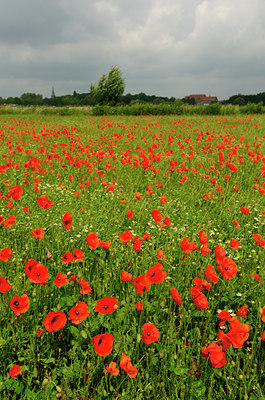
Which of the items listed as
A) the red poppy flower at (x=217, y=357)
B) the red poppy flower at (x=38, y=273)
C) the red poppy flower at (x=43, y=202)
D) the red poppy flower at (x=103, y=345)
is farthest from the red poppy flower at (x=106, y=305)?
the red poppy flower at (x=43, y=202)

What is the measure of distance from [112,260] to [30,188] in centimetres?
→ 269

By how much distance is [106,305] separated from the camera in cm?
144

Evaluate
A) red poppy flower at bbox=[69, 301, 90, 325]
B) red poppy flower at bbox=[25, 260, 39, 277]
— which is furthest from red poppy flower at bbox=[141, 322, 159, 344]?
red poppy flower at bbox=[25, 260, 39, 277]

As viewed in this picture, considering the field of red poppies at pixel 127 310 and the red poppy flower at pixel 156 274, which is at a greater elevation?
the red poppy flower at pixel 156 274

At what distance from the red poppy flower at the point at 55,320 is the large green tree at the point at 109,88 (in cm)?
4743

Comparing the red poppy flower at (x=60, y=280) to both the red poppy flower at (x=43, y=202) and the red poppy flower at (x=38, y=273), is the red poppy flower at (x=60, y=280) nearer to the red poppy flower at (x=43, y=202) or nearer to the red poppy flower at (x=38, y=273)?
the red poppy flower at (x=38, y=273)

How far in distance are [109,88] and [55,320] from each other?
49.0m

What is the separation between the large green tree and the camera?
45812 millimetres

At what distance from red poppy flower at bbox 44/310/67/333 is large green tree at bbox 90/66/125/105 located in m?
47.4

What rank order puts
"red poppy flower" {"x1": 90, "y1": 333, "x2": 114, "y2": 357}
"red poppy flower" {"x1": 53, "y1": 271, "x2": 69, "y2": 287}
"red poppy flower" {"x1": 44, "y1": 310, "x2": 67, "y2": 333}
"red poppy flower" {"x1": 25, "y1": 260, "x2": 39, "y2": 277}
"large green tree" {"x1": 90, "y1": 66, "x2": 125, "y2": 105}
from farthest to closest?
"large green tree" {"x1": 90, "y1": 66, "x2": 125, "y2": 105}, "red poppy flower" {"x1": 53, "y1": 271, "x2": 69, "y2": 287}, "red poppy flower" {"x1": 25, "y1": 260, "x2": 39, "y2": 277}, "red poppy flower" {"x1": 44, "y1": 310, "x2": 67, "y2": 333}, "red poppy flower" {"x1": 90, "y1": 333, "x2": 114, "y2": 357}

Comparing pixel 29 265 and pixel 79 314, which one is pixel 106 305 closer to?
pixel 79 314

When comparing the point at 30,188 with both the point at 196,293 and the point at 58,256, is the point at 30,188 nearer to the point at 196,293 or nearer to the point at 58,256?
the point at 58,256

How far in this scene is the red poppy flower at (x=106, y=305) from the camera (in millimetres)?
1406

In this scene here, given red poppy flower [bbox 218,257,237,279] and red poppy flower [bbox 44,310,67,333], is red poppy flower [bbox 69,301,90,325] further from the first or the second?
red poppy flower [bbox 218,257,237,279]
